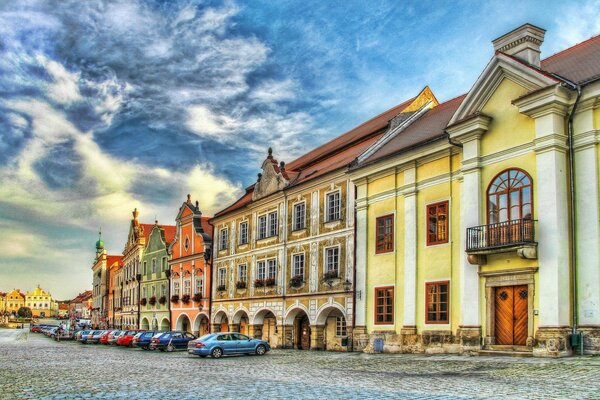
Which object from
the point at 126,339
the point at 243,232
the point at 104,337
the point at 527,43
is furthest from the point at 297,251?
the point at 104,337

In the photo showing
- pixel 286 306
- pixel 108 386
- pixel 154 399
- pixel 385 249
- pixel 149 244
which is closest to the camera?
pixel 154 399

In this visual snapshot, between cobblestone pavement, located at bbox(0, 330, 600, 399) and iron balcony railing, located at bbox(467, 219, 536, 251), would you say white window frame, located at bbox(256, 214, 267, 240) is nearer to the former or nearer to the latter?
cobblestone pavement, located at bbox(0, 330, 600, 399)

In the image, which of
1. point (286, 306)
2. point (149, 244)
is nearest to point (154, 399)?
point (286, 306)

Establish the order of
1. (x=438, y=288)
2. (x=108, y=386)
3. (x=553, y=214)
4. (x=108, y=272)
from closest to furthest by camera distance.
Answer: (x=108, y=386)
(x=553, y=214)
(x=438, y=288)
(x=108, y=272)

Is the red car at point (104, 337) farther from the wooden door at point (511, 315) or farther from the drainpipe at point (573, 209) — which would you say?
the drainpipe at point (573, 209)

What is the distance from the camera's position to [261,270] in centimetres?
4578

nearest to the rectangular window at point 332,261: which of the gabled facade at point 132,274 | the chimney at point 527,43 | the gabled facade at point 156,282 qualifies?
the chimney at point 527,43

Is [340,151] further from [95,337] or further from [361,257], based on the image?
[95,337]

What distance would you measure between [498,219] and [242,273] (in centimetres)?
2513

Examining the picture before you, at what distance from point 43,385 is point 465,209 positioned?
16265 millimetres

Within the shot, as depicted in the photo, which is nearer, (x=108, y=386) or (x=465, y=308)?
(x=108, y=386)

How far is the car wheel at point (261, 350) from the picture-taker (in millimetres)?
34375

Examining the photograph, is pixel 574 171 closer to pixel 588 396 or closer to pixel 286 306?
pixel 588 396

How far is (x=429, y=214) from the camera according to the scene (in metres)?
30.5
